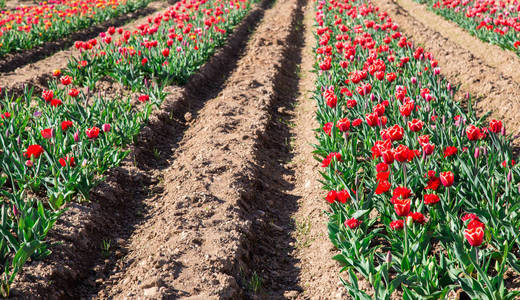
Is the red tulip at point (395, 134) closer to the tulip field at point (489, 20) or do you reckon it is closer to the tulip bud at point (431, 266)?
the tulip bud at point (431, 266)

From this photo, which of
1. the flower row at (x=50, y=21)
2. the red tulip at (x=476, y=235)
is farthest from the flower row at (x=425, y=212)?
the flower row at (x=50, y=21)

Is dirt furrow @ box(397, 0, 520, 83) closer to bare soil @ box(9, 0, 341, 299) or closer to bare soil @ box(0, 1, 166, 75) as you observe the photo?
bare soil @ box(9, 0, 341, 299)

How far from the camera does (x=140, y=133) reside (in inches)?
251

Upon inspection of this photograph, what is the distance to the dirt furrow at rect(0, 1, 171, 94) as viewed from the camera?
8508mm

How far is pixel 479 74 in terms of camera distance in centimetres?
823

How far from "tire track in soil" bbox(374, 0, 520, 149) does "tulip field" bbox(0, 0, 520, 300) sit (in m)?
0.29

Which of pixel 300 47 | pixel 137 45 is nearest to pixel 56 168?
pixel 137 45

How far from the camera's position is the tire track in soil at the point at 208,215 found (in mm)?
3736

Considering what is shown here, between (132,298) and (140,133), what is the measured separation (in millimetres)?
3199

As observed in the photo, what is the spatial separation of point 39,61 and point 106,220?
7.37 meters

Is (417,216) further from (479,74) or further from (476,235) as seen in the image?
(479,74)

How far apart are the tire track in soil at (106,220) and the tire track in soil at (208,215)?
15cm

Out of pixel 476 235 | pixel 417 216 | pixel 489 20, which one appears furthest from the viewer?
pixel 489 20

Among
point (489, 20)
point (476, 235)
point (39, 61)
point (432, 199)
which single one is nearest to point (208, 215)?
point (432, 199)
